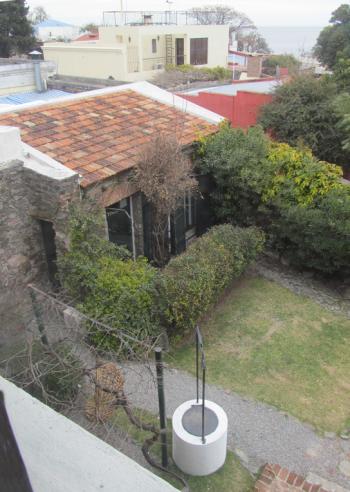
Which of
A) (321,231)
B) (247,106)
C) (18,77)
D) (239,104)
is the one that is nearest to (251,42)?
(18,77)

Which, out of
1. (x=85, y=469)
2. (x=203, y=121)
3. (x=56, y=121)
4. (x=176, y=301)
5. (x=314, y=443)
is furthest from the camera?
(x=203, y=121)

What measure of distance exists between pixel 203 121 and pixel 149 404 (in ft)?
24.9

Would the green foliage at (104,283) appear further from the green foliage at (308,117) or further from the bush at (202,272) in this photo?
the green foliage at (308,117)

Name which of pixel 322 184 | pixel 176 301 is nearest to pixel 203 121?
pixel 322 184

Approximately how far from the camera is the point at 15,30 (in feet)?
121

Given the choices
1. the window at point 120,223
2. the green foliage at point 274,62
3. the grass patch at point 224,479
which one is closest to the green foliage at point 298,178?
the window at point 120,223

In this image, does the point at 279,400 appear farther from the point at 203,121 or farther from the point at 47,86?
the point at 47,86

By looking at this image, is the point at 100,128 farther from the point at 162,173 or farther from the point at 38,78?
the point at 38,78

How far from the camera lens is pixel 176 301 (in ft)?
23.7

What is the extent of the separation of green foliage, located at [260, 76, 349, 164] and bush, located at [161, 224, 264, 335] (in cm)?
548

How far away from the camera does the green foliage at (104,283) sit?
276 inches

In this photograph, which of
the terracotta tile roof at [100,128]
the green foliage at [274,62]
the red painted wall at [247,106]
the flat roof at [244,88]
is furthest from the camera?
the green foliage at [274,62]

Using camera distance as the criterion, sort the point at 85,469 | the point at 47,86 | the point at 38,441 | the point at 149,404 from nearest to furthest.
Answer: the point at 85,469, the point at 38,441, the point at 149,404, the point at 47,86

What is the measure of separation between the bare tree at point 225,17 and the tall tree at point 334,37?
30.5 m
